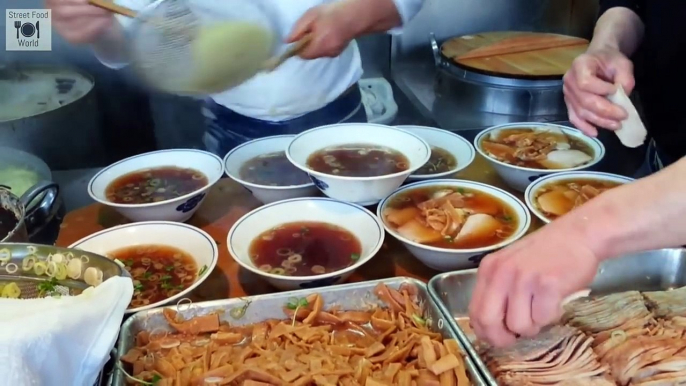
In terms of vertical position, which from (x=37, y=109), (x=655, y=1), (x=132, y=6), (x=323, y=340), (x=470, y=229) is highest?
(x=655, y=1)

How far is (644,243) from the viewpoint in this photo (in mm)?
866

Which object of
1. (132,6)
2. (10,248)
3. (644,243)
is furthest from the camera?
(132,6)

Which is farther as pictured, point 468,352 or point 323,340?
point 323,340

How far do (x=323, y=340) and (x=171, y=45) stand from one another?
616 mm

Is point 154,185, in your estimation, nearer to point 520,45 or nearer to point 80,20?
point 80,20

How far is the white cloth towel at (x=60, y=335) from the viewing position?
0.78m

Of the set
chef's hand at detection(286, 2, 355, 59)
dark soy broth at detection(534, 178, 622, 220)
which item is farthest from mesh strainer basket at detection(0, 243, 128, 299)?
dark soy broth at detection(534, 178, 622, 220)

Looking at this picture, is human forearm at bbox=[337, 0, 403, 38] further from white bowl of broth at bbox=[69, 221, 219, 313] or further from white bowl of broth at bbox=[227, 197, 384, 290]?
white bowl of broth at bbox=[69, 221, 219, 313]

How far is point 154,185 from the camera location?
1651 millimetres

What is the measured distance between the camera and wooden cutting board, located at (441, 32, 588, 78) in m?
2.38

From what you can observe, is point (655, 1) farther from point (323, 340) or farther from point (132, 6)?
point (132, 6)

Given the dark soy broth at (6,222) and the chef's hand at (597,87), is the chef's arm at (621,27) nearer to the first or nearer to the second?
the chef's hand at (597,87)

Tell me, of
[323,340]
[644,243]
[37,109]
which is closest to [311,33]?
[323,340]

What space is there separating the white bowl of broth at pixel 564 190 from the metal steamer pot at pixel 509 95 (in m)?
0.77
